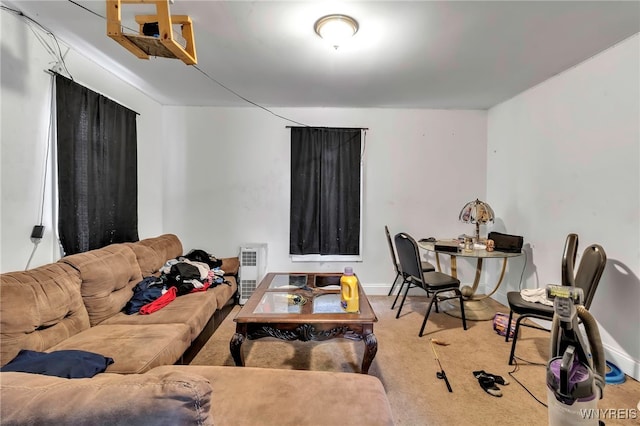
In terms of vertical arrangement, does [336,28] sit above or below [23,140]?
above

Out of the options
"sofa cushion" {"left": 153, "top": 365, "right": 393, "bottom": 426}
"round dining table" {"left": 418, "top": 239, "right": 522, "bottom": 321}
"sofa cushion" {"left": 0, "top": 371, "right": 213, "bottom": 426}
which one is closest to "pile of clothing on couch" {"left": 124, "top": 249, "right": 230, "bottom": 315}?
"sofa cushion" {"left": 153, "top": 365, "right": 393, "bottom": 426}

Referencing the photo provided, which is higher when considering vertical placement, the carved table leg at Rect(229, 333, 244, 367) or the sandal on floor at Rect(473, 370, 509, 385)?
the carved table leg at Rect(229, 333, 244, 367)

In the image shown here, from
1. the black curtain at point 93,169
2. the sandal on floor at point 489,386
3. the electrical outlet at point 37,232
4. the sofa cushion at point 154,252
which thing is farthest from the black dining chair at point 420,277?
the electrical outlet at point 37,232

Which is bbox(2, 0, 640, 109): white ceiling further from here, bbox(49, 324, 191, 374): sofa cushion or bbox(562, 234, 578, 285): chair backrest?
bbox(49, 324, 191, 374): sofa cushion

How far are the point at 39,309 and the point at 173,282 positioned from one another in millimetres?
1012

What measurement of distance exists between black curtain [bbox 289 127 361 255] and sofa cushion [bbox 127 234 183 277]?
1.34 metres

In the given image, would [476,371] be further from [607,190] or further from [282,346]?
[607,190]

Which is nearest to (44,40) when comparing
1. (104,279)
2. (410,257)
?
(104,279)

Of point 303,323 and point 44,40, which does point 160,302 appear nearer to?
point 303,323

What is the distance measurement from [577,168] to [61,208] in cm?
408

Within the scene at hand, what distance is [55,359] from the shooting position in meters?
1.34

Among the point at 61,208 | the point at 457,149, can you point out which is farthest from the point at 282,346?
the point at 457,149

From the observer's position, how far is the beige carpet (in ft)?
5.44

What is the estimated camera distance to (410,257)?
2680 mm
